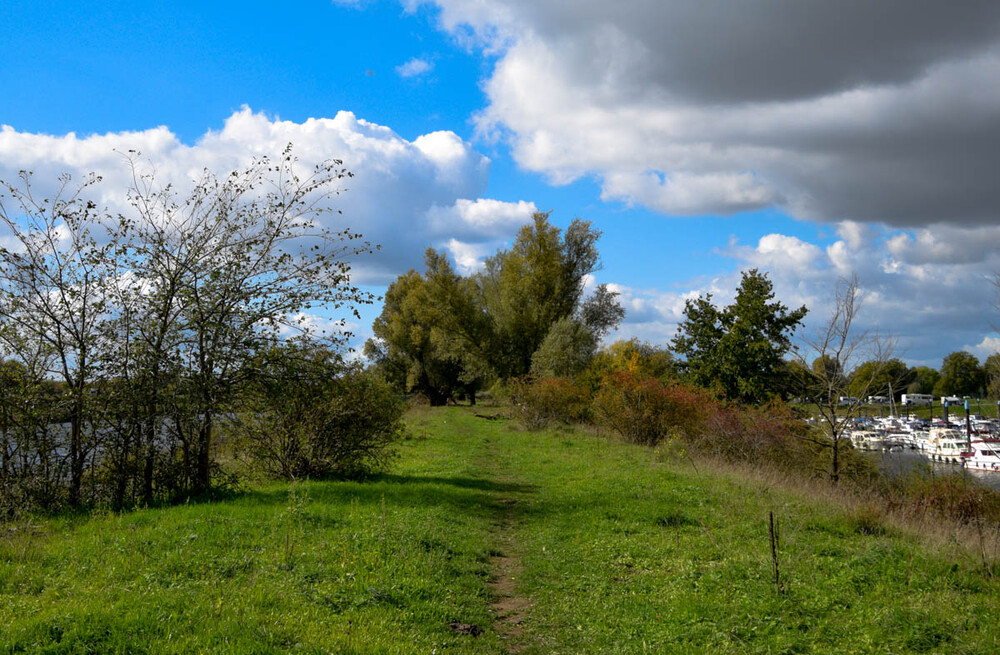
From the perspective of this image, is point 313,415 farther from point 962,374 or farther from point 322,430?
point 962,374

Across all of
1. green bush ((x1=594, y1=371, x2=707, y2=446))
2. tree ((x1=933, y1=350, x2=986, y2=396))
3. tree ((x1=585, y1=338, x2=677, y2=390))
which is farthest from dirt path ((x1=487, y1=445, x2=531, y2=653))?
tree ((x1=933, y1=350, x2=986, y2=396))

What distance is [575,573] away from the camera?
8570 mm

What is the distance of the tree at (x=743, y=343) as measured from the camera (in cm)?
3869

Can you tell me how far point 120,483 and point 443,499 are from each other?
5803 millimetres

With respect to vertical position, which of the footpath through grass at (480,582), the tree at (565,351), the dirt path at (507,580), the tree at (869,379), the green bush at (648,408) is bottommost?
the dirt path at (507,580)

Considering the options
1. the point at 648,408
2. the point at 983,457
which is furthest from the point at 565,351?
the point at 983,457

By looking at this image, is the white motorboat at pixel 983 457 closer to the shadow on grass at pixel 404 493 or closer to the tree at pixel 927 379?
the shadow on grass at pixel 404 493

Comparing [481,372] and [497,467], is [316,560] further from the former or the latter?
[481,372]

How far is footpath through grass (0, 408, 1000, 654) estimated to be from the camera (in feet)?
18.6

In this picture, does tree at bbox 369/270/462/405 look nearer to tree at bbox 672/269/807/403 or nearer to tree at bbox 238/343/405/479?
tree at bbox 672/269/807/403

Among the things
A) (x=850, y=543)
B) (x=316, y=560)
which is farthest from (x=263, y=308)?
(x=850, y=543)

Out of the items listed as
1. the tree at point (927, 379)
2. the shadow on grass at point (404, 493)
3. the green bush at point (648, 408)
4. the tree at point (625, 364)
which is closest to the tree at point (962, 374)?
the tree at point (927, 379)

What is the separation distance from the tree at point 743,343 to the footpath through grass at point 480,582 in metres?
28.3

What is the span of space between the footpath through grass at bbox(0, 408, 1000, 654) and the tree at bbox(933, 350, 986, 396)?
10932 cm
